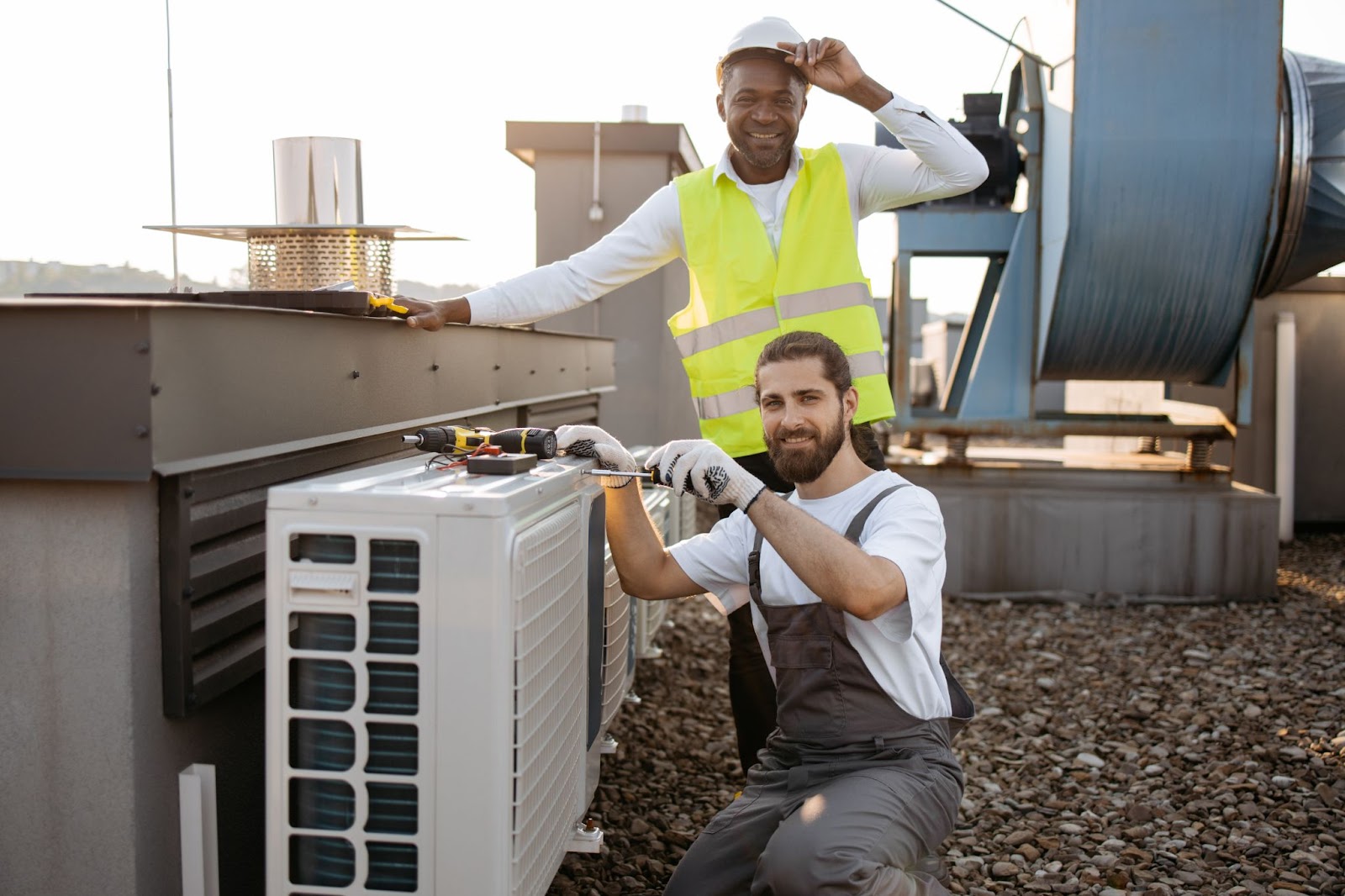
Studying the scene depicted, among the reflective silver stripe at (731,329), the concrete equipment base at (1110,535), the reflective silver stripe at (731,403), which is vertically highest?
the reflective silver stripe at (731,329)

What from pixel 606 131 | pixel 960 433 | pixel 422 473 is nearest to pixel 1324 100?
pixel 960 433

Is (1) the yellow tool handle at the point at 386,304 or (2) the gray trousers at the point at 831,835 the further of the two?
(1) the yellow tool handle at the point at 386,304

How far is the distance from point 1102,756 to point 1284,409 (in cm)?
427

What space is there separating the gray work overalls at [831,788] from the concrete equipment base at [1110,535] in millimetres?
4137

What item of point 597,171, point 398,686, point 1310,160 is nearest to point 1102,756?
point 398,686

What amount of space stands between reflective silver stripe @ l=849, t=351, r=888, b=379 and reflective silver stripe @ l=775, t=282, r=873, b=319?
0.14m

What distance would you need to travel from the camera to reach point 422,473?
2191 millimetres

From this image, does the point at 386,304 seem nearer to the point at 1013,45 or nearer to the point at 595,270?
the point at 595,270

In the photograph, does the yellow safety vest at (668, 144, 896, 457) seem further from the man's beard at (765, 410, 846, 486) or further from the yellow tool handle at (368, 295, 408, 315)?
the yellow tool handle at (368, 295, 408, 315)

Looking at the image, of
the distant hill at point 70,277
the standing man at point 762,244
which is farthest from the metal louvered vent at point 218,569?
the distant hill at point 70,277

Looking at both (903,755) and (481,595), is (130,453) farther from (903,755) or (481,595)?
(903,755)

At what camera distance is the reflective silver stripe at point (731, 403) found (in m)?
3.16

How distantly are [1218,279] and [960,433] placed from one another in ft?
5.00

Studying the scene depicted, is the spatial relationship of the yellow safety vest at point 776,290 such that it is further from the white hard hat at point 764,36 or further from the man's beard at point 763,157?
the white hard hat at point 764,36
